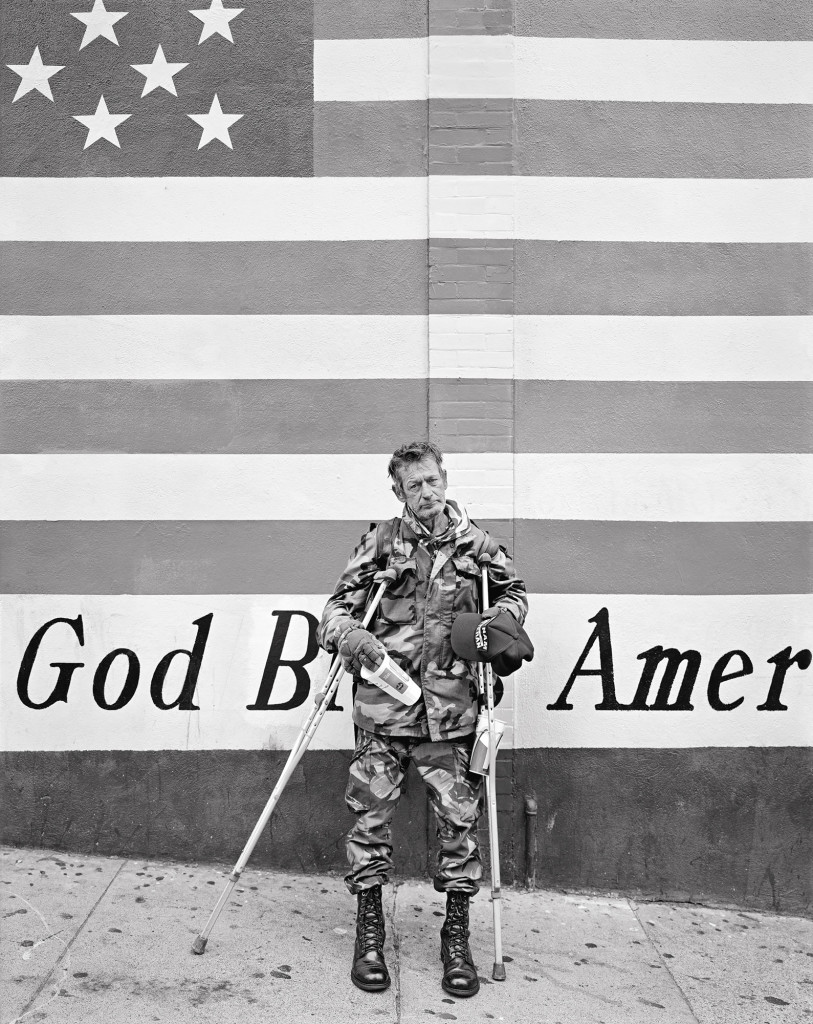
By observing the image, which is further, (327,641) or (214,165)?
(214,165)

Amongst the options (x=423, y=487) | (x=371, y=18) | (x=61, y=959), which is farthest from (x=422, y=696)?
(x=371, y=18)

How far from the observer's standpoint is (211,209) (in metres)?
4.68

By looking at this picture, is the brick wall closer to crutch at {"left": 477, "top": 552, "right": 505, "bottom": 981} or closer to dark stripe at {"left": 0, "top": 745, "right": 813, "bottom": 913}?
dark stripe at {"left": 0, "top": 745, "right": 813, "bottom": 913}

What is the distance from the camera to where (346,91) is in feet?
15.3

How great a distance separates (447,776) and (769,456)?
248 cm

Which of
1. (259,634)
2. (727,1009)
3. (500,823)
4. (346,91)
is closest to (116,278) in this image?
(346,91)

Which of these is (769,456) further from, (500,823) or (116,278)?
(116,278)

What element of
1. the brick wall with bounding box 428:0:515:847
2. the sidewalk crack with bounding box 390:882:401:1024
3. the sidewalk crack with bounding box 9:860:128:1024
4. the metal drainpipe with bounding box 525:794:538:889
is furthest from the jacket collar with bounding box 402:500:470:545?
the sidewalk crack with bounding box 9:860:128:1024

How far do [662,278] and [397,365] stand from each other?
1.51m

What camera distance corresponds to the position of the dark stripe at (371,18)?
4.63 meters

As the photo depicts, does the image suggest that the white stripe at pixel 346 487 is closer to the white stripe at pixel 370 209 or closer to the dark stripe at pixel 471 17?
the white stripe at pixel 370 209

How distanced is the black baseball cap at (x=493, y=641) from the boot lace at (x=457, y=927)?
103 centimetres

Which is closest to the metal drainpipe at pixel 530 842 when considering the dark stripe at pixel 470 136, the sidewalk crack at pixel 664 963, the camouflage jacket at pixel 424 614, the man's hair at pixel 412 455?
the sidewalk crack at pixel 664 963

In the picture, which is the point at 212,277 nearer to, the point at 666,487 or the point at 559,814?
the point at 666,487
